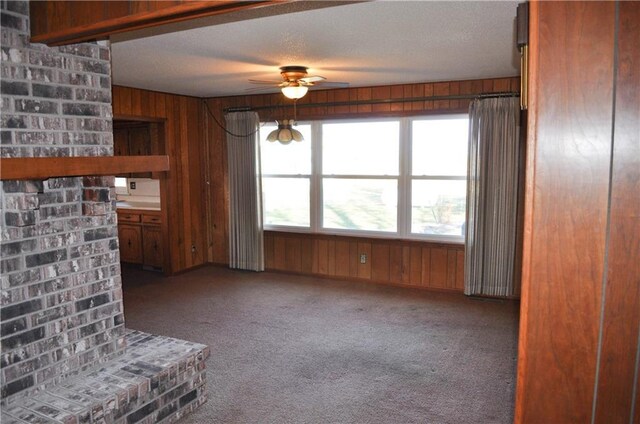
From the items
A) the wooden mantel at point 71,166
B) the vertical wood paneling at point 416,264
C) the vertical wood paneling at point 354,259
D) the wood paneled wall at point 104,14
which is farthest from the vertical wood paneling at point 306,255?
the wood paneled wall at point 104,14

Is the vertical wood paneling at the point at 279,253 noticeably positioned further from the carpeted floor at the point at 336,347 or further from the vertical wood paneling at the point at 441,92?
the vertical wood paneling at the point at 441,92

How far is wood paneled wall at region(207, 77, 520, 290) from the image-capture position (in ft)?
17.6

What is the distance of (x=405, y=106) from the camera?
5496 mm

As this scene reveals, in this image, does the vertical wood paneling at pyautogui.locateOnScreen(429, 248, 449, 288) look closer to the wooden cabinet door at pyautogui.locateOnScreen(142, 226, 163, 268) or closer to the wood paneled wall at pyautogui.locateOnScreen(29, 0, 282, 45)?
the wooden cabinet door at pyautogui.locateOnScreen(142, 226, 163, 268)

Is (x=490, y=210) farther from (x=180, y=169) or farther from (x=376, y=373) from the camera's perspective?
(x=180, y=169)

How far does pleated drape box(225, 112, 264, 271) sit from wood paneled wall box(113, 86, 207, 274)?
511mm

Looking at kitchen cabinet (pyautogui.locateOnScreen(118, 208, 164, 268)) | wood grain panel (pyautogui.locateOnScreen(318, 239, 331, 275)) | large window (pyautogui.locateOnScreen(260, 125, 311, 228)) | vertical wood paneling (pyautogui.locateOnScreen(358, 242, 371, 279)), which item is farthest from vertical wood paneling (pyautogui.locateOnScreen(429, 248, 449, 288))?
kitchen cabinet (pyautogui.locateOnScreen(118, 208, 164, 268))

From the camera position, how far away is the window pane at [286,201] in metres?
6.30

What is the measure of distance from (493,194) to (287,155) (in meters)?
2.67

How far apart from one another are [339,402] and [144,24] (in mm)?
2463

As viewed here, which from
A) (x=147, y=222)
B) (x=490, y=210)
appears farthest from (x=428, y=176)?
(x=147, y=222)

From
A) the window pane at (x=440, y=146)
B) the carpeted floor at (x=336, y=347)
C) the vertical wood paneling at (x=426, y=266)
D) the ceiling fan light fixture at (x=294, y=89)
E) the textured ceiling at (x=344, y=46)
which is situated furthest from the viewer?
the vertical wood paneling at (x=426, y=266)

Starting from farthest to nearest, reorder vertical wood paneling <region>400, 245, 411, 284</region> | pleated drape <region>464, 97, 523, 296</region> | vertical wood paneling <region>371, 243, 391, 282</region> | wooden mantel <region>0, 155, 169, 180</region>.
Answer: vertical wood paneling <region>371, 243, 391, 282</region>, vertical wood paneling <region>400, 245, 411, 284</region>, pleated drape <region>464, 97, 523, 296</region>, wooden mantel <region>0, 155, 169, 180</region>

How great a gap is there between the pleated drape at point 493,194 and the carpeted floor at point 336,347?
339mm
